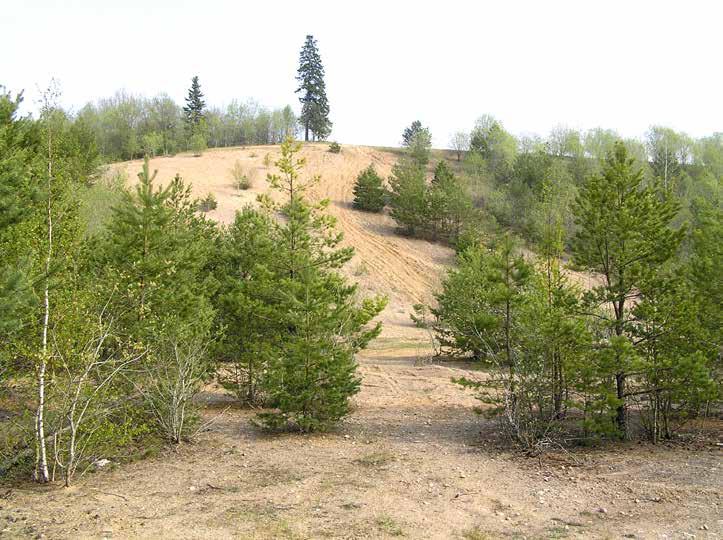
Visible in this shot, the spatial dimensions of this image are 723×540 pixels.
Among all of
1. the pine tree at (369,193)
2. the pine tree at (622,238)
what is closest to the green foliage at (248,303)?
the pine tree at (622,238)

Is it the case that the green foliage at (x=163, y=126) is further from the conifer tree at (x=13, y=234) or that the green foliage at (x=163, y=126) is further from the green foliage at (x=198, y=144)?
the conifer tree at (x=13, y=234)

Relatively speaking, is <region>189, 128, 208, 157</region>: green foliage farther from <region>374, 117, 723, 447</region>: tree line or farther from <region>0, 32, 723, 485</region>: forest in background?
<region>374, 117, 723, 447</region>: tree line

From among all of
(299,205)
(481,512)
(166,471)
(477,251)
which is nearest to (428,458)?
(481,512)

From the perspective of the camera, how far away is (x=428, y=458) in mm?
9836

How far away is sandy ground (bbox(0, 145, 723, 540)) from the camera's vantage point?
6918mm

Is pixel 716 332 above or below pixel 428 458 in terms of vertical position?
above

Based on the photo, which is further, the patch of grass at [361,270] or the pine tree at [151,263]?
the patch of grass at [361,270]

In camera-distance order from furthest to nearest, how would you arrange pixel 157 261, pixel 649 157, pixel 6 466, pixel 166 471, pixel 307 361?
pixel 649 157, pixel 157 261, pixel 307 361, pixel 166 471, pixel 6 466

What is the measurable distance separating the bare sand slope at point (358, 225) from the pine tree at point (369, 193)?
78 centimetres

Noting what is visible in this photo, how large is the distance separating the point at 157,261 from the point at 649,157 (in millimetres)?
61041

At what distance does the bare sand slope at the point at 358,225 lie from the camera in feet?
132

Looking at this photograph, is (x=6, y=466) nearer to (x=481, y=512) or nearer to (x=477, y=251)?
(x=481, y=512)

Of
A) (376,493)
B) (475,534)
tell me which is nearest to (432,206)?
(376,493)

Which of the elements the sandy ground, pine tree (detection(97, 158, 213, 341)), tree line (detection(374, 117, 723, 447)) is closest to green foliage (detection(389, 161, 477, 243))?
tree line (detection(374, 117, 723, 447))
